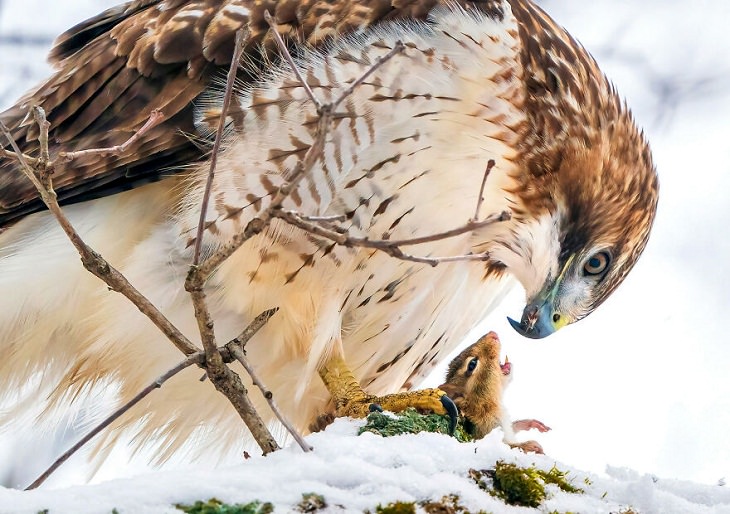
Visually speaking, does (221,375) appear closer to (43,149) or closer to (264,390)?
(264,390)

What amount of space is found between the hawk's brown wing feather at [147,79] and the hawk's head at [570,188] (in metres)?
0.42

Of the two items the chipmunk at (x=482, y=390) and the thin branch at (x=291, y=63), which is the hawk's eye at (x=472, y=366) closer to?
the chipmunk at (x=482, y=390)

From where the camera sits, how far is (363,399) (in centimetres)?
360

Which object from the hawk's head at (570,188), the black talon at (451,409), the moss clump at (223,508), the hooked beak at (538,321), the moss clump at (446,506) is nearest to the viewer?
the moss clump at (223,508)

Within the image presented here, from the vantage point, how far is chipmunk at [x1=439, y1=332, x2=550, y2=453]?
3275 millimetres

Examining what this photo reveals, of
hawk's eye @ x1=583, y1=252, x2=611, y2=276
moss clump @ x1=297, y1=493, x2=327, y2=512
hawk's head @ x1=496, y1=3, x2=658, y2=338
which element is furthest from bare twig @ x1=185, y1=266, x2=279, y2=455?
hawk's eye @ x1=583, y1=252, x2=611, y2=276

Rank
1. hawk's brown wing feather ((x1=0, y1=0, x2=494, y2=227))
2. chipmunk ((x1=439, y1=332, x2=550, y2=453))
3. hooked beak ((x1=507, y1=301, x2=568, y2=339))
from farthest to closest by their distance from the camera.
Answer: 1. hooked beak ((x1=507, y1=301, x2=568, y2=339))
2. hawk's brown wing feather ((x1=0, y1=0, x2=494, y2=227))
3. chipmunk ((x1=439, y1=332, x2=550, y2=453))

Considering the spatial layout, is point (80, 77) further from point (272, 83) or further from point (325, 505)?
point (325, 505)

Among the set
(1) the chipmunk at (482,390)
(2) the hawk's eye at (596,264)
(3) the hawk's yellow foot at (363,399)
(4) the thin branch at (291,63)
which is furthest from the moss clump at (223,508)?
(2) the hawk's eye at (596,264)

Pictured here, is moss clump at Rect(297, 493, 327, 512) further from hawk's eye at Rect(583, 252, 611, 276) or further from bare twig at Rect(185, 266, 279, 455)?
hawk's eye at Rect(583, 252, 611, 276)

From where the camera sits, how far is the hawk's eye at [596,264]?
3.94 meters

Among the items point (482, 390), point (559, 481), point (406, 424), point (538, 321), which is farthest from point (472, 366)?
point (559, 481)

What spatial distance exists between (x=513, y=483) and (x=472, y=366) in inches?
52.7

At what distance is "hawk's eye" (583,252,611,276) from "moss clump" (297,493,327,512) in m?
2.30
